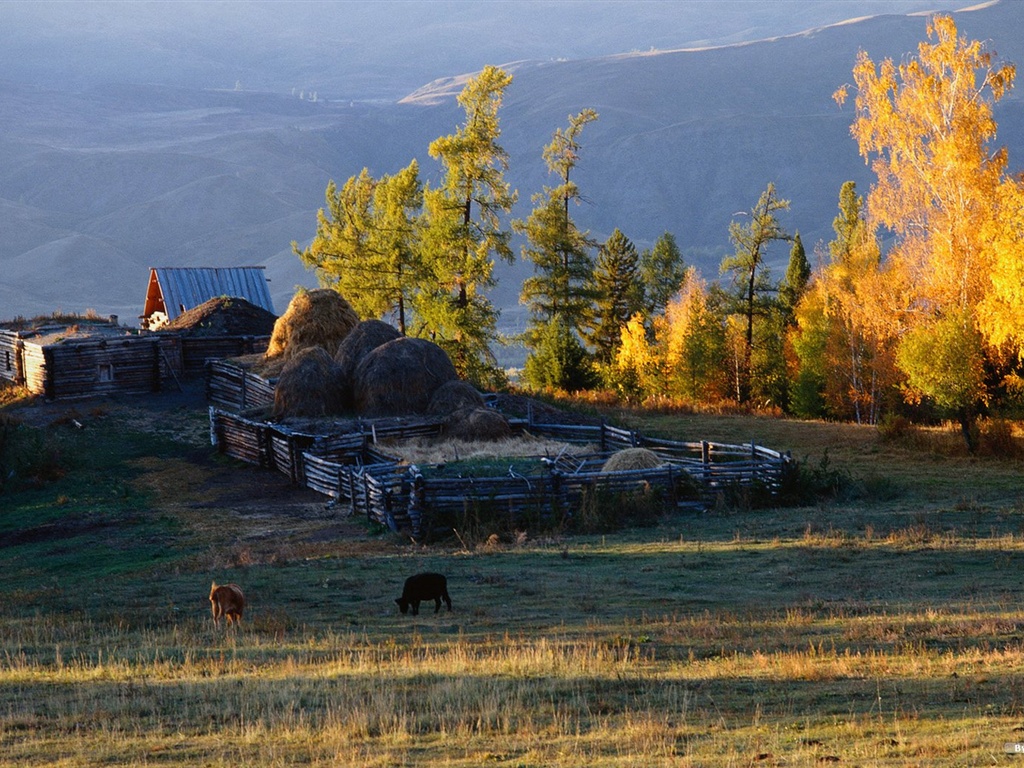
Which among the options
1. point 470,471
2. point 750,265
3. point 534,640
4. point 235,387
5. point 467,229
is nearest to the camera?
point 534,640

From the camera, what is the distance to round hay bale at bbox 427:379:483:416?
39094 millimetres

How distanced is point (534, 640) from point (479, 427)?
20896 millimetres

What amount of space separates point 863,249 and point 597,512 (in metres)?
35.6

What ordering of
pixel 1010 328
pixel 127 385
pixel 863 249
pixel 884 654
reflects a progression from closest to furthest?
pixel 884 654 → pixel 1010 328 → pixel 127 385 → pixel 863 249

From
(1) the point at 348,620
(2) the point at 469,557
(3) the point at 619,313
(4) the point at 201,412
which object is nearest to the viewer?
(1) the point at 348,620

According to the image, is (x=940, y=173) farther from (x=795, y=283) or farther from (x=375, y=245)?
(x=795, y=283)

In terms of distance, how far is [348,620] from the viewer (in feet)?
59.4

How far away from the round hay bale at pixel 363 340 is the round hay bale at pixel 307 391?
1.98 m

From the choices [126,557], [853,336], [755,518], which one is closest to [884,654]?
[755,518]

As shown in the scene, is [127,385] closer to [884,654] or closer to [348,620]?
[348,620]

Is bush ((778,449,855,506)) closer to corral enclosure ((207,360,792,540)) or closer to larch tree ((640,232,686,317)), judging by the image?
corral enclosure ((207,360,792,540))

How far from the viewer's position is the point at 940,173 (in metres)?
40.1

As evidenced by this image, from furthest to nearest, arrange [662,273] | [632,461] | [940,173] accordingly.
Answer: [662,273] → [940,173] → [632,461]

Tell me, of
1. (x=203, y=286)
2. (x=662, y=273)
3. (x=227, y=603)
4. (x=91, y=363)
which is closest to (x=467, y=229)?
(x=203, y=286)
